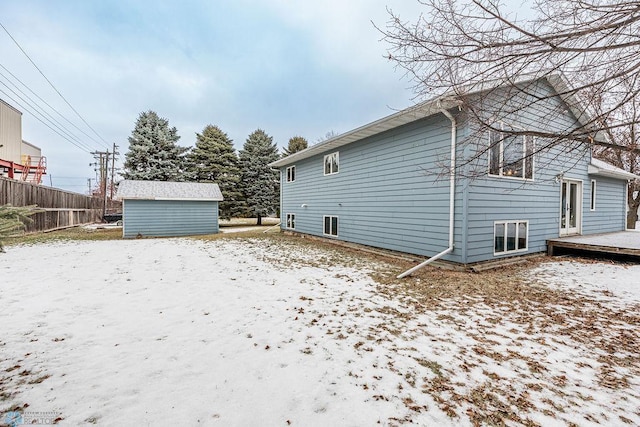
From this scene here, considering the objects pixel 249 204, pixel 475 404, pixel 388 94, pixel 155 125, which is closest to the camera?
pixel 475 404

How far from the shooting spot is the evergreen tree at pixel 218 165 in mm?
22312

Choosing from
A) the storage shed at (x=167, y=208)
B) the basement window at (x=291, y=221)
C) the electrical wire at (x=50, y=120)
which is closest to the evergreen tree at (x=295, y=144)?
the storage shed at (x=167, y=208)

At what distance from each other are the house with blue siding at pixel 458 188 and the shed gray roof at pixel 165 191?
23.7 feet

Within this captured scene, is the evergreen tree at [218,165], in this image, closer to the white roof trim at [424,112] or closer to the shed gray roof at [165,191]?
the shed gray roof at [165,191]

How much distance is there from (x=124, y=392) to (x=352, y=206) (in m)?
8.36

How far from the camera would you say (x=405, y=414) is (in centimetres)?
193

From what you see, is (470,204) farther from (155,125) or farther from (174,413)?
(155,125)

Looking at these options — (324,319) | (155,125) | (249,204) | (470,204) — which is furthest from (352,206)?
(155,125)

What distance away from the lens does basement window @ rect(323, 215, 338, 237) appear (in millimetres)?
10961

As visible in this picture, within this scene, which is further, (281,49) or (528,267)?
(281,49)

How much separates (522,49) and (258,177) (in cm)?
2216

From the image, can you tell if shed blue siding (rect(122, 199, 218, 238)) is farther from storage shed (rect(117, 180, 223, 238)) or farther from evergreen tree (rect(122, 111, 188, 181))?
evergreen tree (rect(122, 111, 188, 181))

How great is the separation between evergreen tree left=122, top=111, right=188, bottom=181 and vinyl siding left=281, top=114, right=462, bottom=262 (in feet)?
51.8

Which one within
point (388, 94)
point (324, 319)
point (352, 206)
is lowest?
point (324, 319)
